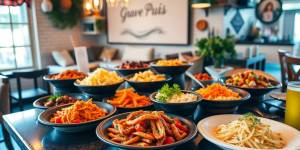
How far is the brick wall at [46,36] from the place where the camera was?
5.44m

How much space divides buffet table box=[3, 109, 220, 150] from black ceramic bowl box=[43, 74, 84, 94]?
457 millimetres

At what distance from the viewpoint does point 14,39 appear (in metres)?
5.18

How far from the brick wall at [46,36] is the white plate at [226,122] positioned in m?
5.27

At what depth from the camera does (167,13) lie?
200 inches

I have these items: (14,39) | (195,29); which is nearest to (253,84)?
(195,29)

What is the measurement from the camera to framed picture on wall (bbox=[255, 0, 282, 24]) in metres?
4.77

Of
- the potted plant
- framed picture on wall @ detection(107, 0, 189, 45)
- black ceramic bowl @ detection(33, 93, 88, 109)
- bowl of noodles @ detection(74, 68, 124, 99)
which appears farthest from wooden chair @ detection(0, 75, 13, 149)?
framed picture on wall @ detection(107, 0, 189, 45)

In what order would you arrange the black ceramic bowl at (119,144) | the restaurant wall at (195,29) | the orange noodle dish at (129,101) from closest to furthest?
the black ceramic bowl at (119,144), the orange noodle dish at (129,101), the restaurant wall at (195,29)

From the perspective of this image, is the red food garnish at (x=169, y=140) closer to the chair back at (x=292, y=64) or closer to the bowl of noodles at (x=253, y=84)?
the bowl of noodles at (x=253, y=84)

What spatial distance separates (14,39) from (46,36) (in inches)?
26.8

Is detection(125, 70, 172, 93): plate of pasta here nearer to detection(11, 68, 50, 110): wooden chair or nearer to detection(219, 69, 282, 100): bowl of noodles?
detection(219, 69, 282, 100): bowl of noodles

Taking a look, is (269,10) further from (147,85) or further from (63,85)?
(63,85)

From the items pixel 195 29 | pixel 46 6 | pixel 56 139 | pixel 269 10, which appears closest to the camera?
pixel 56 139

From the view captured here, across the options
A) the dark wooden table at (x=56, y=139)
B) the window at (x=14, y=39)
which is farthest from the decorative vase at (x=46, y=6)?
the dark wooden table at (x=56, y=139)
